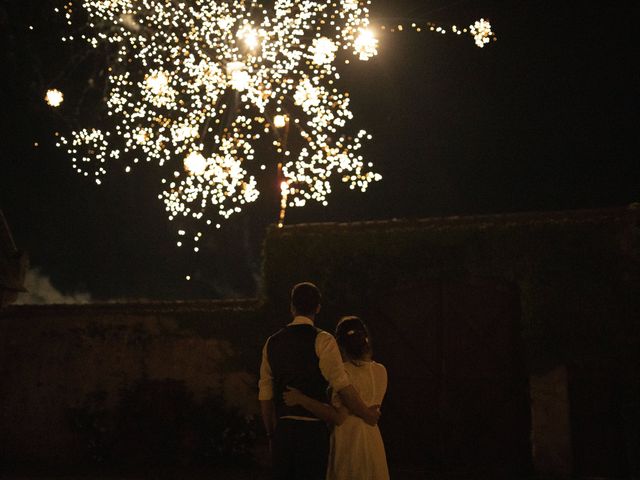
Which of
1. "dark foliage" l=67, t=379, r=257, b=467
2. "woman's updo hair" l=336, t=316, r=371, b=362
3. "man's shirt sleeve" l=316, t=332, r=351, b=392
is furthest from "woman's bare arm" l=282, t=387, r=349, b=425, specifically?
"dark foliage" l=67, t=379, r=257, b=467

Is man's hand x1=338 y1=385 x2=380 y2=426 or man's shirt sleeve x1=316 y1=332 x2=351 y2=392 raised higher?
man's shirt sleeve x1=316 y1=332 x2=351 y2=392

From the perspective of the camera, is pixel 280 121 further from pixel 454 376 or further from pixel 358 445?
pixel 358 445

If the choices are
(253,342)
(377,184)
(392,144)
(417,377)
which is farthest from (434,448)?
(377,184)

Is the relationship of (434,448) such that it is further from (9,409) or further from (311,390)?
(9,409)

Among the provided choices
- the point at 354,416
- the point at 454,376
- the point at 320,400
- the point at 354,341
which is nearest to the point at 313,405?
the point at 320,400

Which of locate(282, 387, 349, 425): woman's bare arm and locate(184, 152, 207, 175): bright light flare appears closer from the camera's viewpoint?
locate(282, 387, 349, 425): woman's bare arm

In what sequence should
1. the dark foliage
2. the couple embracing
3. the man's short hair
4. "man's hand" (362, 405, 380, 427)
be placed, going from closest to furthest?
1. the couple embracing
2. "man's hand" (362, 405, 380, 427)
3. the man's short hair
4. the dark foliage

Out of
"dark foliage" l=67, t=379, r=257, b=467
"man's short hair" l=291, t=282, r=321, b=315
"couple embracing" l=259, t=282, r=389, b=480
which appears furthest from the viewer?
"dark foliage" l=67, t=379, r=257, b=467

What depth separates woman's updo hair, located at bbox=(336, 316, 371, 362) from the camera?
12.0ft

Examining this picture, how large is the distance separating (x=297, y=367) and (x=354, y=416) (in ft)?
1.56

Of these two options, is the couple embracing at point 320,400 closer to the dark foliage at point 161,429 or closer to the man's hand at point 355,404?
the man's hand at point 355,404

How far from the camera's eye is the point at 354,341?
3654mm

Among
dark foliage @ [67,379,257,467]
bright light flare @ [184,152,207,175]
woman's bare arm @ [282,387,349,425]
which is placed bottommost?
dark foliage @ [67,379,257,467]

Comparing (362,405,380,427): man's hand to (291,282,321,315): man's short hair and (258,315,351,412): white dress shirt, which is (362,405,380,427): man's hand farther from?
(291,282,321,315): man's short hair
